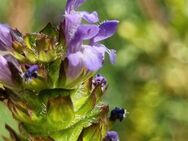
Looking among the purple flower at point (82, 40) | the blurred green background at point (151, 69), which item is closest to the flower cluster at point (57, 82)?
the purple flower at point (82, 40)

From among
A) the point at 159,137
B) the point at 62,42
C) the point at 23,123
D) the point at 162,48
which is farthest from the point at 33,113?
the point at 162,48

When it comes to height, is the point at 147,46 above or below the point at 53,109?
above

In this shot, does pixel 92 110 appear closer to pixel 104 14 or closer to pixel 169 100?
pixel 169 100

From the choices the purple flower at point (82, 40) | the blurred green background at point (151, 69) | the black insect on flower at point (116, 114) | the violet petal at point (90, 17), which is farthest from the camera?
the blurred green background at point (151, 69)

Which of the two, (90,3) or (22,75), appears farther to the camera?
(90,3)

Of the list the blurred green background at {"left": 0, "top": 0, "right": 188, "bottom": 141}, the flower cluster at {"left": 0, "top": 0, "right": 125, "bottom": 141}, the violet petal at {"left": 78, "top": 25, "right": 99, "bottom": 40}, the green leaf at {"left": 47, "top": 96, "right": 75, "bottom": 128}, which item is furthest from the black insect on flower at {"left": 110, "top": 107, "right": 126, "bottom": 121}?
the blurred green background at {"left": 0, "top": 0, "right": 188, "bottom": 141}

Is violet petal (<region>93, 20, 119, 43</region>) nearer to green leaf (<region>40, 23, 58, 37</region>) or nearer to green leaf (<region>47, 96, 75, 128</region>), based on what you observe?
green leaf (<region>40, 23, 58, 37</region>)

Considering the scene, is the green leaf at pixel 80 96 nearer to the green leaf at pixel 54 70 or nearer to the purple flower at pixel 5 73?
the green leaf at pixel 54 70
